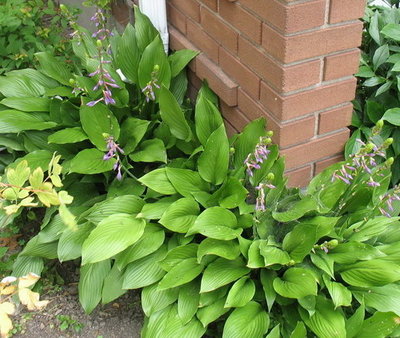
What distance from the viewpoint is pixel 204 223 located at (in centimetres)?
205

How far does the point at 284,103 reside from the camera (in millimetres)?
2186

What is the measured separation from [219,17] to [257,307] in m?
1.33

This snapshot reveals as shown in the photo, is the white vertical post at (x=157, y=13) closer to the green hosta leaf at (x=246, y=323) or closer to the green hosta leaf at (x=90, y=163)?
the green hosta leaf at (x=90, y=163)

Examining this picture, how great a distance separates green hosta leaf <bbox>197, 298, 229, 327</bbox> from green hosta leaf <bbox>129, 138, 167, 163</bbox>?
67 cm

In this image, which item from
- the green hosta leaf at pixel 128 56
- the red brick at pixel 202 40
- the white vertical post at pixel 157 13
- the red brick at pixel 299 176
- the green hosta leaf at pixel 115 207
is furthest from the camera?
the white vertical post at pixel 157 13

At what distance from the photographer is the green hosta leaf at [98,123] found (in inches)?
94.5

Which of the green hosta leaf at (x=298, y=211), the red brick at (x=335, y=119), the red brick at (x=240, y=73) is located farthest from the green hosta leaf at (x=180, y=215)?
the red brick at (x=335, y=119)

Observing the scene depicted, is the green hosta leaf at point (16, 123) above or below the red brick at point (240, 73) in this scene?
below

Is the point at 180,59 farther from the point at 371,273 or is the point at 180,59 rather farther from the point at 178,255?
the point at 371,273

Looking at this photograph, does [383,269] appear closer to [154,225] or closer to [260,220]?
[260,220]

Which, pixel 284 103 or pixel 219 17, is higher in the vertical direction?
pixel 219 17

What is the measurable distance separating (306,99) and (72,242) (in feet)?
3.89

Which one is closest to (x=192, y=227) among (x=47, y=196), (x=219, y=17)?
(x=47, y=196)

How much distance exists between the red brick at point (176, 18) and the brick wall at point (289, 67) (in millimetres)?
155
